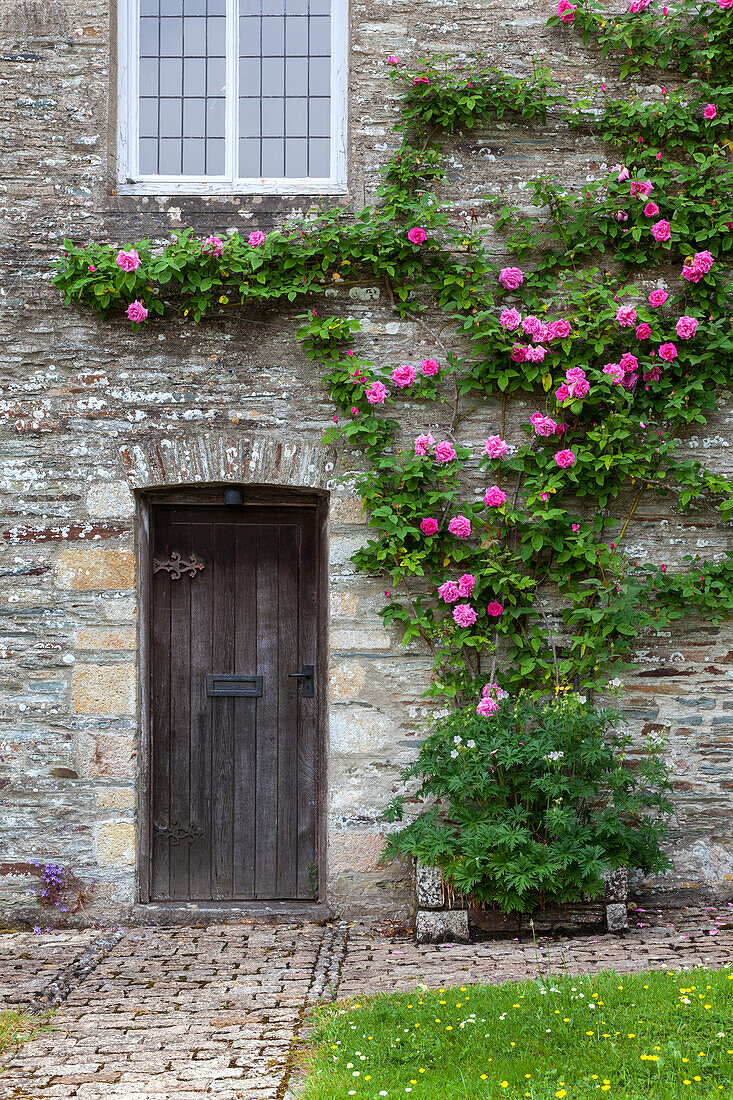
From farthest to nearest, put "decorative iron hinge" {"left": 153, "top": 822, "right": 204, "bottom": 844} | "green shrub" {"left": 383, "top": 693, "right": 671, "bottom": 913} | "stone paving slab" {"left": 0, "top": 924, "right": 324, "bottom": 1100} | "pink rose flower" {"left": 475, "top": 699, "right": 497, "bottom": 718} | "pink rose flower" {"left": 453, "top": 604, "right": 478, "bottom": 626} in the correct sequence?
"decorative iron hinge" {"left": 153, "top": 822, "right": 204, "bottom": 844} → "pink rose flower" {"left": 453, "top": 604, "right": 478, "bottom": 626} → "pink rose flower" {"left": 475, "top": 699, "right": 497, "bottom": 718} → "green shrub" {"left": 383, "top": 693, "right": 671, "bottom": 913} → "stone paving slab" {"left": 0, "top": 924, "right": 324, "bottom": 1100}

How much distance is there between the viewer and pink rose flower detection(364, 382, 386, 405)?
16.1 feet

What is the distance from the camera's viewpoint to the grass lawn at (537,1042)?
280cm

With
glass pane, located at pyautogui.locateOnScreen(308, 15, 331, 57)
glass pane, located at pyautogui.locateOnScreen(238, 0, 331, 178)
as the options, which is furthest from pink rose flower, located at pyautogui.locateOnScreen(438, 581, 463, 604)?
glass pane, located at pyautogui.locateOnScreen(308, 15, 331, 57)

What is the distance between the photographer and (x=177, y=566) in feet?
17.3

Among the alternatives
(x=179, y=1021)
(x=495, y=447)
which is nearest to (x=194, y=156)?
(x=495, y=447)

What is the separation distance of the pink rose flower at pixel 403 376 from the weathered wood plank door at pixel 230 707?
0.98 metres

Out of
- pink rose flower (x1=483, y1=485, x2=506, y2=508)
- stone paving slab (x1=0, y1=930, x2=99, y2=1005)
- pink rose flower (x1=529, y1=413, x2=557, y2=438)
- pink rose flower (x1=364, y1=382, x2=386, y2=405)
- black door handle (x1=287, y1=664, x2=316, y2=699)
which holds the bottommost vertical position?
stone paving slab (x1=0, y1=930, x2=99, y2=1005)

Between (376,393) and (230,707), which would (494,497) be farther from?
(230,707)

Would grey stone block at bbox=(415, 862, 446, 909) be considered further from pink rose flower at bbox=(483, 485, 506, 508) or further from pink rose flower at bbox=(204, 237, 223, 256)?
pink rose flower at bbox=(204, 237, 223, 256)

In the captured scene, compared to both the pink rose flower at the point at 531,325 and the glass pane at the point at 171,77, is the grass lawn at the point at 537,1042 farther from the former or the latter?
the glass pane at the point at 171,77

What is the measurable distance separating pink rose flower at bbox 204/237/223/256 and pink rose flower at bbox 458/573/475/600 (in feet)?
6.98

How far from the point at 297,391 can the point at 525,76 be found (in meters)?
2.15

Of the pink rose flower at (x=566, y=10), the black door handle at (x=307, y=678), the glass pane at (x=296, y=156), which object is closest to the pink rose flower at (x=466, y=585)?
the black door handle at (x=307, y=678)

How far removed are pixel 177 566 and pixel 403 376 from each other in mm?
1639
